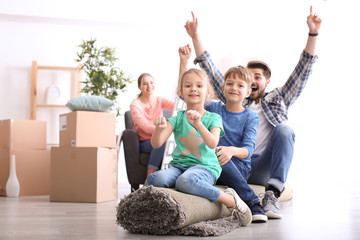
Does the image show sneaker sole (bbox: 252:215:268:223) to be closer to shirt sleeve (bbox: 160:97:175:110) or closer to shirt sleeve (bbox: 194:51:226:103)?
shirt sleeve (bbox: 194:51:226:103)

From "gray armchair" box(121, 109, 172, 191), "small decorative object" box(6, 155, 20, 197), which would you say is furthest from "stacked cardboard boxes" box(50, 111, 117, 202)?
"small decorative object" box(6, 155, 20, 197)

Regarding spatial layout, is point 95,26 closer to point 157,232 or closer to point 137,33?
point 137,33

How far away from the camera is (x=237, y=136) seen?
7.08 ft

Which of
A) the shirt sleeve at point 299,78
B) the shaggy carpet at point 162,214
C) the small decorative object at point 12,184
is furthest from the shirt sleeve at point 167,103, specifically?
the shaggy carpet at point 162,214

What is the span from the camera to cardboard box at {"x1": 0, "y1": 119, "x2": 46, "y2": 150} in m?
3.59

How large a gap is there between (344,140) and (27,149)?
3.10 metres

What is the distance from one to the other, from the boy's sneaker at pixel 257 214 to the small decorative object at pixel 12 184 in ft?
7.00

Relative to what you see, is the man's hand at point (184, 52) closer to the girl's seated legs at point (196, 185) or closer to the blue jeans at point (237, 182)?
the blue jeans at point (237, 182)

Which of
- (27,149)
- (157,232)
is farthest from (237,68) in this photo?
(27,149)

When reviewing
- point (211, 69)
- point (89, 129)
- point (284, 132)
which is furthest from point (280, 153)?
point (89, 129)

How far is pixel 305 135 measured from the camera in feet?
17.4

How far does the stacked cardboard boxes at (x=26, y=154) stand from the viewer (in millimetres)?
3572

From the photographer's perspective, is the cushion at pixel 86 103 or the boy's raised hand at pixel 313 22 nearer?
the boy's raised hand at pixel 313 22

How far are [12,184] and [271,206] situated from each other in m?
2.15
